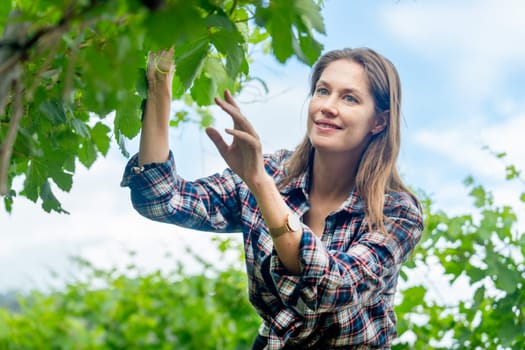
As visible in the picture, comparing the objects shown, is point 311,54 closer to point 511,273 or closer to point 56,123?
point 56,123

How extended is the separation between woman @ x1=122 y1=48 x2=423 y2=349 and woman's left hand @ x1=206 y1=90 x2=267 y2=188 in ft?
0.16

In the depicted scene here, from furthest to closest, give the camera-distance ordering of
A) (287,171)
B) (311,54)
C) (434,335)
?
1. (434,335)
2. (287,171)
3. (311,54)

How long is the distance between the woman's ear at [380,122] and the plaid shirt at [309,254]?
21 cm

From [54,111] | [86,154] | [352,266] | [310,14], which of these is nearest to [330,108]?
[352,266]

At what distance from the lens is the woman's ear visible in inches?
90.0

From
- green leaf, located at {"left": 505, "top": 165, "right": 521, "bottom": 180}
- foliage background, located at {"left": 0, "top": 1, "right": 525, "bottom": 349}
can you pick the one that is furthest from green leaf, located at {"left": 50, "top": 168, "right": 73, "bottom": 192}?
green leaf, located at {"left": 505, "top": 165, "right": 521, "bottom": 180}

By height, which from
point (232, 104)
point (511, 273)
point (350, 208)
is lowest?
point (232, 104)

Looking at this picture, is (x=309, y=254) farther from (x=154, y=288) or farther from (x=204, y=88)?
(x=154, y=288)

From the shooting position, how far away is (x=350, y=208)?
2168mm

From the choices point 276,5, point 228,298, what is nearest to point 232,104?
point 276,5

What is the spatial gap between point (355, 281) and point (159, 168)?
0.59 meters

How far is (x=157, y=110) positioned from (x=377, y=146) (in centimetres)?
77

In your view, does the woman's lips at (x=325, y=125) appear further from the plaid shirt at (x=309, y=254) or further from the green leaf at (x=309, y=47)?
Result: the green leaf at (x=309, y=47)

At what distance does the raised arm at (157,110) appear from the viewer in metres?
1.68
